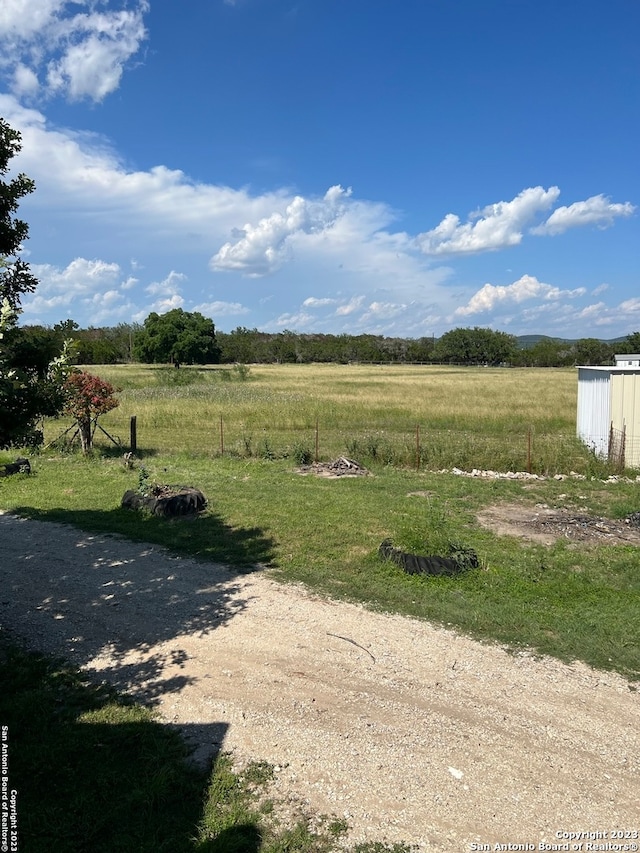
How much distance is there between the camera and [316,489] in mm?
13289

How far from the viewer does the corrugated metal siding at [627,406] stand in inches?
637

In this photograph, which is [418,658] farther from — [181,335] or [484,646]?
[181,335]

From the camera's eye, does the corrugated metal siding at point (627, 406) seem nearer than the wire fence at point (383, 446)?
No

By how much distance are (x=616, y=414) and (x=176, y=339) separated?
6677 centimetres

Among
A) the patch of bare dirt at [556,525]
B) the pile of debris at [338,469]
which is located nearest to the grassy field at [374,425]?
the pile of debris at [338,469]

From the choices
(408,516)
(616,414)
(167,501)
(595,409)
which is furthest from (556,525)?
(595,409)

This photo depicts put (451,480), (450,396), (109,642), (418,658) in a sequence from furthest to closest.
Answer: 1. (450,396)
2. (451,480)
3. (109,642)
4. (418,658)

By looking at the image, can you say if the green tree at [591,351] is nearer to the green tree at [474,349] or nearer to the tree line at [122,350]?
the tree line at [122,350]

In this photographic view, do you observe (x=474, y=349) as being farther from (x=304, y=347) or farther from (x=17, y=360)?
(x=17, y=360)

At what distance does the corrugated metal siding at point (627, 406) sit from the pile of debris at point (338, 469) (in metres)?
7.57

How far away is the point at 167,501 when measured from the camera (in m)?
11.2

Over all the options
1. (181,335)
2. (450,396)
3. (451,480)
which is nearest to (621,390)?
(451,480)

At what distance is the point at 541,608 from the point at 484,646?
1350 millimetres

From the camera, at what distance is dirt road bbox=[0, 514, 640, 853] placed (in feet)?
12.7
